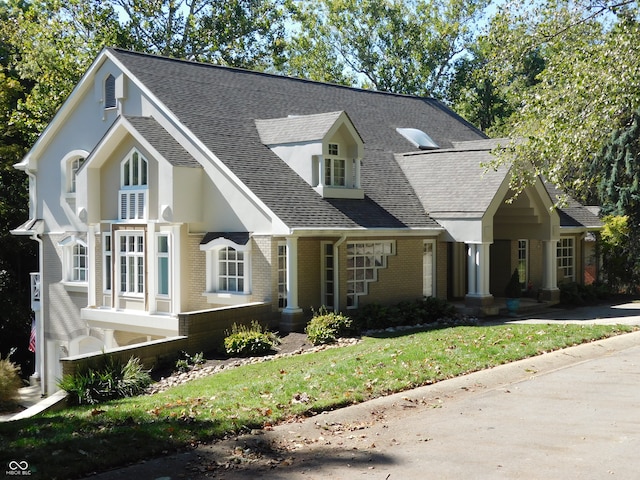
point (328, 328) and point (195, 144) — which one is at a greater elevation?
point (195, 144)

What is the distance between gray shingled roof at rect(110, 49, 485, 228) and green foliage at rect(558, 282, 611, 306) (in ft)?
17.7

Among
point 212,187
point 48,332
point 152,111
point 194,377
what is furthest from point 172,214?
point 48,332

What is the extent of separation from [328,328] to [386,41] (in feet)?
108

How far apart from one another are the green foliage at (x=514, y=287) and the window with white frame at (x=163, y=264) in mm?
11430

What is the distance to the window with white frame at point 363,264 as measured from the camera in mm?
22484

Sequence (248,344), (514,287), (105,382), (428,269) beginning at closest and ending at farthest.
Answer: (105,382), (248,344), (428,269), (514,287)

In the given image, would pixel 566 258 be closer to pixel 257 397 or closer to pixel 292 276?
pixel 292 276

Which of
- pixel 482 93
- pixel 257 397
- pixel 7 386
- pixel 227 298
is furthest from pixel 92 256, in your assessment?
pixel 482 93

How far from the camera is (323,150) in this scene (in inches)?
878

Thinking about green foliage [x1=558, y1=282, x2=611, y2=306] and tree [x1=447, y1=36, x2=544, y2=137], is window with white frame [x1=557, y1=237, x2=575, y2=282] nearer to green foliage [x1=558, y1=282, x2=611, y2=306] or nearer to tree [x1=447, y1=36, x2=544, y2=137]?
green foliage [x1=558, y1=282, x2=611, y2=306]

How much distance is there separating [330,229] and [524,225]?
25.9ft

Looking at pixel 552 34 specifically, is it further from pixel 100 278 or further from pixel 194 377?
pixel 100 278

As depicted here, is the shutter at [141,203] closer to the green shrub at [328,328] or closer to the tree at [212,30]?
the green shrub at [328,328]

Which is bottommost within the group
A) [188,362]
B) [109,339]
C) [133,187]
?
[109,339]
